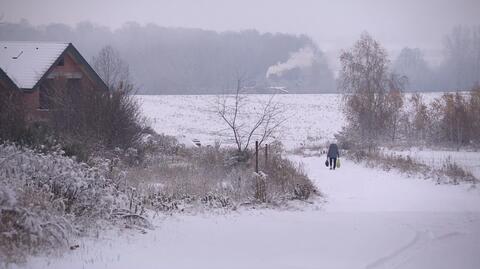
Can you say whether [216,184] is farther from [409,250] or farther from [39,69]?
[39,69]

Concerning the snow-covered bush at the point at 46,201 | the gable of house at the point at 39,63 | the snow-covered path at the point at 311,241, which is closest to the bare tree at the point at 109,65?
the gable of house at the point at 39,63

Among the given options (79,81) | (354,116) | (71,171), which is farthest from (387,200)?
(354,116)

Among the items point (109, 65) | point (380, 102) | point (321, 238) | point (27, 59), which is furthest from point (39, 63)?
point (380, 102)

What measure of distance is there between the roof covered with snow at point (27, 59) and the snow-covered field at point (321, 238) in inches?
713

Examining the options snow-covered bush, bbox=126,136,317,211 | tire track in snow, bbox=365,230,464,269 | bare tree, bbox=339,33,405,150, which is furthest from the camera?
bare tree, bbox=339,33,405,150

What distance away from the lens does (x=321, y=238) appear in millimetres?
8945

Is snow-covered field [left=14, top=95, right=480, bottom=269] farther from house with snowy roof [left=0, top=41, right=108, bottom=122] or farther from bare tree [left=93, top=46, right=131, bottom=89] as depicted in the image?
bare tree [left=93, top=46, right=131, bottom=89]

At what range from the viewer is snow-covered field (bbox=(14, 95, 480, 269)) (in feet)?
24.3

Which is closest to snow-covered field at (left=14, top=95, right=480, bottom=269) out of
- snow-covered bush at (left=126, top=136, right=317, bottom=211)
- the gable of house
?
snow-covered bush at (left=126, top=136, right=317, bottom=211)

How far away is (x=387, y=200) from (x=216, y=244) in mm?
6988

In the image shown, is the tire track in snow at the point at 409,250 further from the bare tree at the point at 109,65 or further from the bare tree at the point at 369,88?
the bare tree at the point at 109,65

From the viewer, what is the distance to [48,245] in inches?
277

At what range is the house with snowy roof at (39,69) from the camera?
24.1 m

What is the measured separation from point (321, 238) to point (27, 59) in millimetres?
22778
